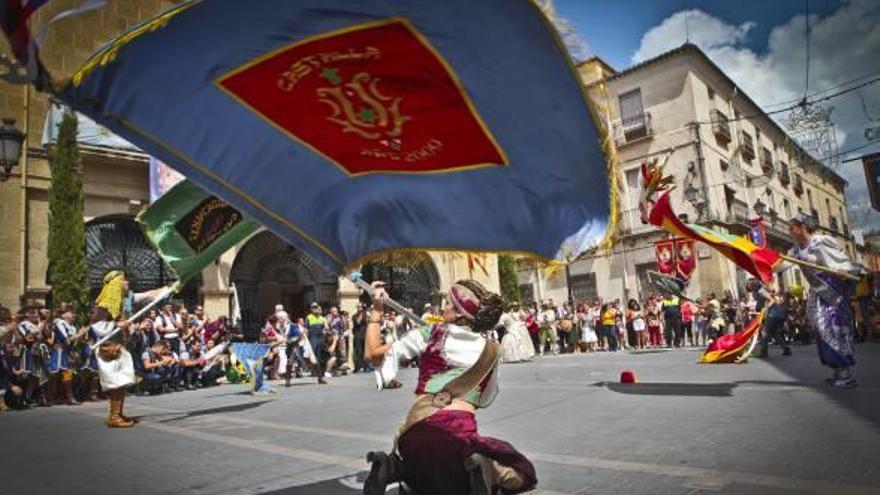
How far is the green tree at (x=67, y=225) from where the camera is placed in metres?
14.0

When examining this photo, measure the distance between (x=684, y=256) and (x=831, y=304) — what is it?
1755 cm

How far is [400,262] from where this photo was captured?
145 inches

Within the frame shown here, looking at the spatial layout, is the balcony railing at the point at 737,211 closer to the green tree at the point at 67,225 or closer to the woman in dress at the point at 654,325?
the woman in dress at the point at 654,325

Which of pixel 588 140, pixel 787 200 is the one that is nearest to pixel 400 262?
pixel 588 140

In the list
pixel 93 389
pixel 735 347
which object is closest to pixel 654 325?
pixel 735 347

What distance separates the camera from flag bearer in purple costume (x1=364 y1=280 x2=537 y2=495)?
2650mm

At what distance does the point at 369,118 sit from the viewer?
3219 millimetres

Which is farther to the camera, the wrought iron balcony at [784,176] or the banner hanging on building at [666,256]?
the wrought iron balcony at [784,176]

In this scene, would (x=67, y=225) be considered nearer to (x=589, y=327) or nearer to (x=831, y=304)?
(x=831, y=304)

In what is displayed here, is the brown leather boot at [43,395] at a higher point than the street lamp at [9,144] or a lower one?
lower

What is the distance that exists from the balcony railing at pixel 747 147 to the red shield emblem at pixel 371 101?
111ft

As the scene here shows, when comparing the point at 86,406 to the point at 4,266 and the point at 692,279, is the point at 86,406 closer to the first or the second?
the point at 4,266

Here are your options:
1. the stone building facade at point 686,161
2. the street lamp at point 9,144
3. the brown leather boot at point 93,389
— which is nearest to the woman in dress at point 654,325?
the stone building facade at point 686,161

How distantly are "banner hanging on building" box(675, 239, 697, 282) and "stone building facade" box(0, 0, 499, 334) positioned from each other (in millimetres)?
10198
